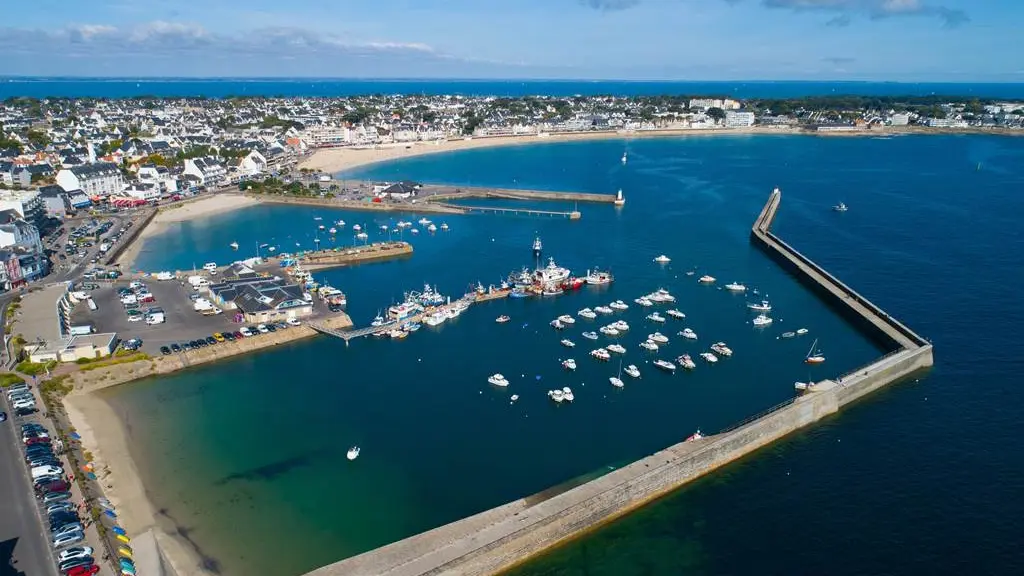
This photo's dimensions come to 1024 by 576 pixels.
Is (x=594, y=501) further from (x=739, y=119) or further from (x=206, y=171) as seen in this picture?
(x=739, y=119)

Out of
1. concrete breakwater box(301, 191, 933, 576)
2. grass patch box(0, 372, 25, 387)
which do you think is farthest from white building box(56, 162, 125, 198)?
concrete breakwater box(301, 191, 933, 576)

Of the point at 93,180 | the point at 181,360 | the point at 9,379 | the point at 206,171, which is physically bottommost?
the point at 181,360

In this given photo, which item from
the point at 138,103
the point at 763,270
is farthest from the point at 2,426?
the point at 138,103

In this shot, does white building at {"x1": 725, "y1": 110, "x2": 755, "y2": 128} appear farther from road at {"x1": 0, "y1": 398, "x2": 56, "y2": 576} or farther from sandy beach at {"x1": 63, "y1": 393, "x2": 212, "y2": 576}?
road at {"x1": 0, "y1": 398, "x2": 56, "y2": 576}

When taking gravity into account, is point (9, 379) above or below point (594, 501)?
above

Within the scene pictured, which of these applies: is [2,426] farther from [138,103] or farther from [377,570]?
[138,103]

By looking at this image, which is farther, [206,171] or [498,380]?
[206,171]

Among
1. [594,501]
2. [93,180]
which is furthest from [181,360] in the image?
[93,180]
